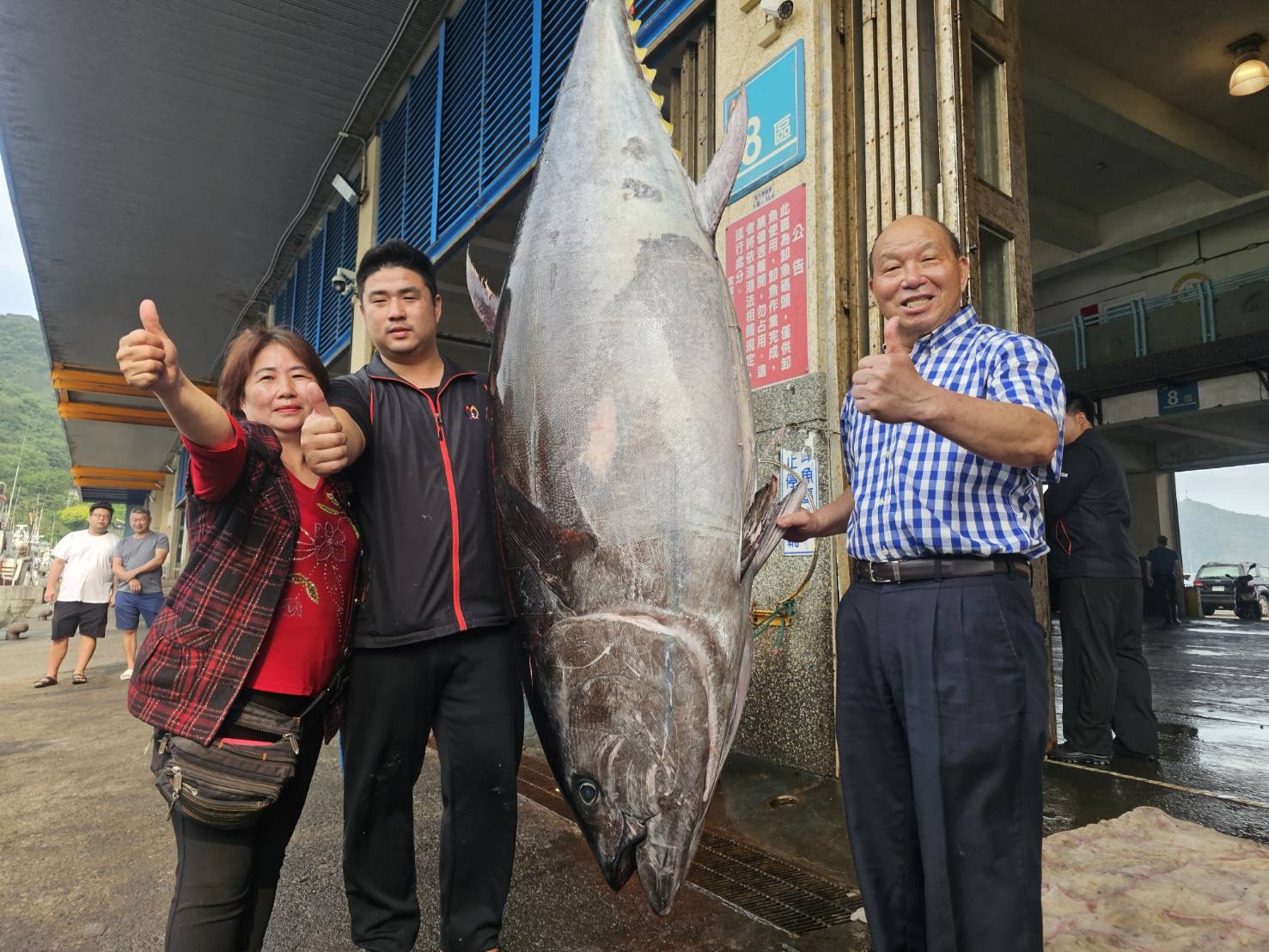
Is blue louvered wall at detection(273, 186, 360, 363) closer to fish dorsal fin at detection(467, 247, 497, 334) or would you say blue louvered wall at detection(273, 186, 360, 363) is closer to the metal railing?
fish dorsal fin at detection(467, 247, 497, 334)

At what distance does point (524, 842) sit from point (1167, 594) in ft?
50.2

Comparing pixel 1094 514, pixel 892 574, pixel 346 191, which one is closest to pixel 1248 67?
pixel 1094 514

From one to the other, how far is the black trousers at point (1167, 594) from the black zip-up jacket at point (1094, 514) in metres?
12.8

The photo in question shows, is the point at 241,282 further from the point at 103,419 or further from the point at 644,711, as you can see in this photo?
the point at 644,711

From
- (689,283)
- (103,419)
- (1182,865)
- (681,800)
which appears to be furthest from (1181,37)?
(103,419)

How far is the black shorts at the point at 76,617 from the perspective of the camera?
279 inches

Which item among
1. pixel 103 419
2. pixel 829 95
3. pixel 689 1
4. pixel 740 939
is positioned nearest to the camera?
pixel 740 939

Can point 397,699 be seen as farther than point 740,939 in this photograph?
No

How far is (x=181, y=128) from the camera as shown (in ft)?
26.2

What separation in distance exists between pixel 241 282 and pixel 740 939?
40.8ft

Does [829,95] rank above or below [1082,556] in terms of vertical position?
above

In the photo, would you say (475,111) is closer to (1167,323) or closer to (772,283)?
(772,283)

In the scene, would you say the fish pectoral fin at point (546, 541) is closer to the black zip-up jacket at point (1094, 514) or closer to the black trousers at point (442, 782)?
the black trousers at point (442, 782)

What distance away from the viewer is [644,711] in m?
1.26
